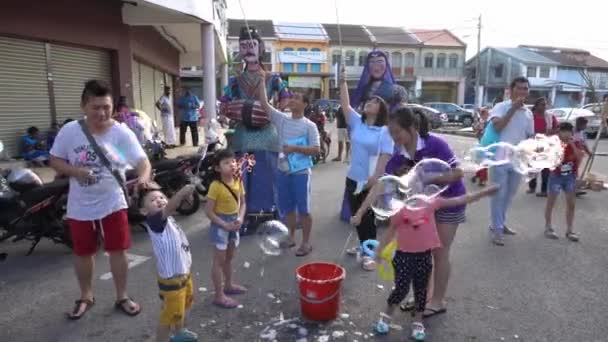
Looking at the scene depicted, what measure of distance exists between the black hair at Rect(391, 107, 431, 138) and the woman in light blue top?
943 millimetres

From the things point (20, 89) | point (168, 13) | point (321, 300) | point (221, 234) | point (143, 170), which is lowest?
point (321, 300)

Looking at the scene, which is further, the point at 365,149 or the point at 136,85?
the point at 136,85

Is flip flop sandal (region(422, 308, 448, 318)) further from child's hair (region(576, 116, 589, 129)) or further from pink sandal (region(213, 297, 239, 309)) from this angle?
child's hair (region(576, 116, 589, 129))

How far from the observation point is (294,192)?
187 inches

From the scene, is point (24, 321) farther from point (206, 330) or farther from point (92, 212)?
point (206, 330)

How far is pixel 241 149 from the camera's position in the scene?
5.53 metres

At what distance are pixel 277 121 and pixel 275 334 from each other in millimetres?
2321

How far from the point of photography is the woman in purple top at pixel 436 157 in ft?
10.2

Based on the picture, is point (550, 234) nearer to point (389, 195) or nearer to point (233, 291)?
point (389, 195)

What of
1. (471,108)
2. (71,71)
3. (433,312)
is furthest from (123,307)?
(471,108)

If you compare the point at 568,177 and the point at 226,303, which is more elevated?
the point at 568,177

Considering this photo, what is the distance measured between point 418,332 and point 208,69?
8563 mm

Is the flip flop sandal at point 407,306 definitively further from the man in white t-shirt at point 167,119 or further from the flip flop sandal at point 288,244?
the man in white t-shirt at point 167,119

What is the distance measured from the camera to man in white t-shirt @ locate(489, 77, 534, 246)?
198 inches
